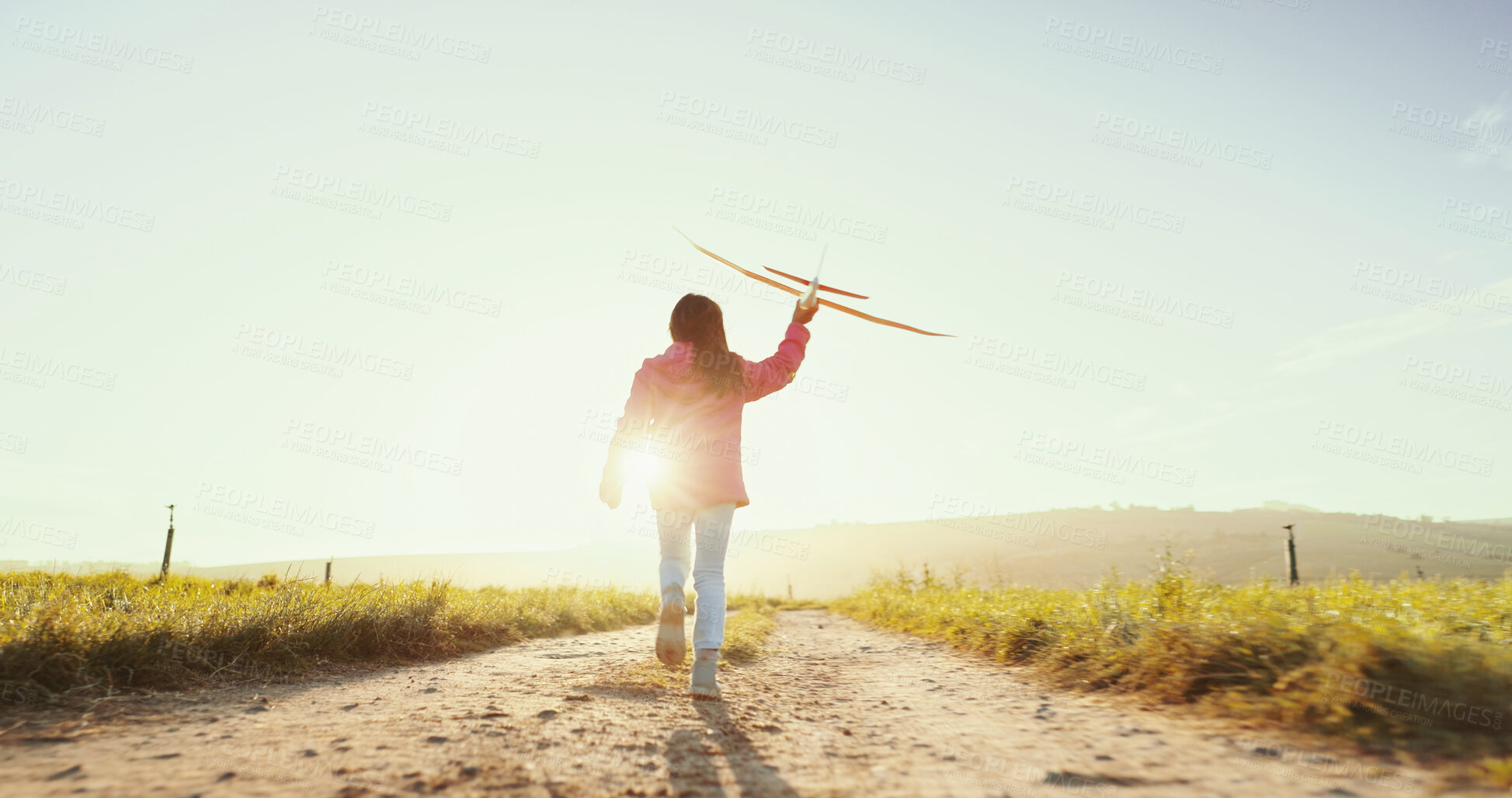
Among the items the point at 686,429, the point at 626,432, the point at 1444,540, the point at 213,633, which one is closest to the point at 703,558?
the point at 686,429

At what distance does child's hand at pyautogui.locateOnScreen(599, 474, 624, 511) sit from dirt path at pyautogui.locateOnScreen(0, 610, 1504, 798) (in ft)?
3.55

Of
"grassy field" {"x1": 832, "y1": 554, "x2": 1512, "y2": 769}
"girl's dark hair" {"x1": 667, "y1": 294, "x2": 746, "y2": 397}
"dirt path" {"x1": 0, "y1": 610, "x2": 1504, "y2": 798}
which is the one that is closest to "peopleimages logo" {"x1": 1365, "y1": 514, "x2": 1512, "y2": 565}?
"grassy field" {"x1": 832, "y1": 554, "x2": 1512, "y2": 769}

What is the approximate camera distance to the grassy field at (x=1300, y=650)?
226 centimetres

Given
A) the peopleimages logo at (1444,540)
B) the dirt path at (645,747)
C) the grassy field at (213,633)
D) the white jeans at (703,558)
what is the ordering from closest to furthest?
1. the dirt path at (645,747)
2. the grassy field at (213,633)
3. the white jeans at (703,558)
4. the peopleimages logo at (1444,540)

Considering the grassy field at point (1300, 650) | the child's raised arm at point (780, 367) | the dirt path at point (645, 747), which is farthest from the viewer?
the child's raised arm at point (780, 367)

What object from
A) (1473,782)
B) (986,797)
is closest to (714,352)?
(986,797)

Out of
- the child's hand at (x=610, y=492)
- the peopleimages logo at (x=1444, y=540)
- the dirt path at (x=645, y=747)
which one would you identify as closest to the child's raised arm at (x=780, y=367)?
the child's hand at (x=610, y=492)

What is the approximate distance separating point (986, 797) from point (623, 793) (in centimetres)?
106

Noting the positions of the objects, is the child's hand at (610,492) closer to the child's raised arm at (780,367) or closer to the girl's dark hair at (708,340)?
the girl's dark hair at (708,340)

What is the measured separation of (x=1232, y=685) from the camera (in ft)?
9.75

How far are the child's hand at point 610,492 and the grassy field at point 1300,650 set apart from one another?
119 inches

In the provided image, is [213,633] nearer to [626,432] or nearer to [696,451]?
[626,432]

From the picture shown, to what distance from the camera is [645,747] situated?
253cm

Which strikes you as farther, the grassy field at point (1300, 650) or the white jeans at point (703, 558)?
the white jeans at point (703, 558)
